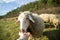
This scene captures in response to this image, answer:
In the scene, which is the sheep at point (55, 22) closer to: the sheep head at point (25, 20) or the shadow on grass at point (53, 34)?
the shadow on grass at point (53, 34)

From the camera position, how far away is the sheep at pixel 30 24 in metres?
8.88

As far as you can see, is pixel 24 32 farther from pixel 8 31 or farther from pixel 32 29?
pixel 8 31

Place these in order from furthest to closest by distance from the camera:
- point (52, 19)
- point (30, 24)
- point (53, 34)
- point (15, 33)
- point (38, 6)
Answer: point (38, 6)
point (52, 19)
point (15, 33)
point (53, 34)
point (30, 24)

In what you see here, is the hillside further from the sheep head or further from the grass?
the sheep head

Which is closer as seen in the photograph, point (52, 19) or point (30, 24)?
point (30, 24)

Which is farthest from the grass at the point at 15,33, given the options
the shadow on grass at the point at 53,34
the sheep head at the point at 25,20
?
the sheep head at the point at 25,20

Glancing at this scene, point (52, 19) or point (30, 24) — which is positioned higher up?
point (30, 24)

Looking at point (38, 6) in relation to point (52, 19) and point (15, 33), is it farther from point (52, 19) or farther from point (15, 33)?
point (15, 33)

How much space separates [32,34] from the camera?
10.2 metres

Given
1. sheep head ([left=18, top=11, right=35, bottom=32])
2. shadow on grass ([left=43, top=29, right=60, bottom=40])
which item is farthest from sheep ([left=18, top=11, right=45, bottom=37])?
shadow on grass ([left=43, top=29, right=60, bottom=40])

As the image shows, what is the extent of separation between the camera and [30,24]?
9633 millimetres

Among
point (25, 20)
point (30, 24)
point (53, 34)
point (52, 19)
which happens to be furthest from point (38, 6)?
point (25, 20)

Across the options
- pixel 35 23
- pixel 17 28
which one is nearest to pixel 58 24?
pixel 17 28

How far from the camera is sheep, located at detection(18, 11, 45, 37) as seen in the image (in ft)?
29.1
